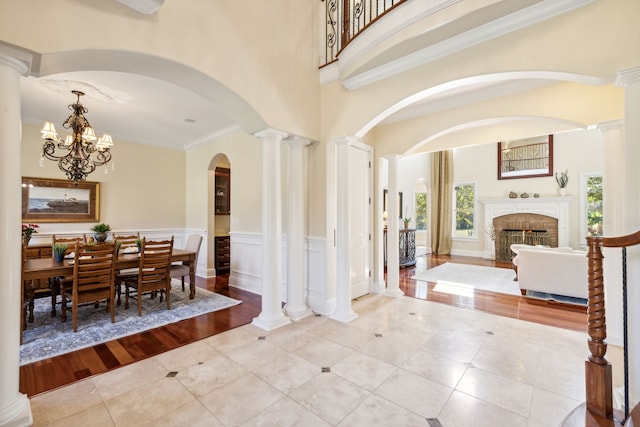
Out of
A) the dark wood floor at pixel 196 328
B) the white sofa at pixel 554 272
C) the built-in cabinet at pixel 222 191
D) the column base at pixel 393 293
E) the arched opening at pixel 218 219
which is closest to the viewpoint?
the dark wood floor at pixel 196 328

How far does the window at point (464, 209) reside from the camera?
9.10 m

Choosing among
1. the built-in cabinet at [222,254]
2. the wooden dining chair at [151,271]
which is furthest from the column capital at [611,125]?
the built-in cabinet at [222,254]

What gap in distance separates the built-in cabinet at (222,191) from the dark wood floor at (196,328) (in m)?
1.85

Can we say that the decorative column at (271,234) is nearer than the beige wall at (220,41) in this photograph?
No

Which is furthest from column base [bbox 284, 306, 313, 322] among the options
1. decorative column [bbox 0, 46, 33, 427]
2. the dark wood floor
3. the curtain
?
the curtain

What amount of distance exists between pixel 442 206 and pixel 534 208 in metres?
2.42

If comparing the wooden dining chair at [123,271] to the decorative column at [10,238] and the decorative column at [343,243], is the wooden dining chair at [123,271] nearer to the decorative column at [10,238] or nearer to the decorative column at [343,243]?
the decorative column at [10,238]

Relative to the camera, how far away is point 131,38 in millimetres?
2148

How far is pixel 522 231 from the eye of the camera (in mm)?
8047

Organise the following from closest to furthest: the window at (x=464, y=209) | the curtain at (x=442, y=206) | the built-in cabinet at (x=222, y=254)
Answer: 1. the built-in cabinet at (x=222, y=254)
2. the window at (x=464, y=209)
3. the curtain at (x=442, y=206)

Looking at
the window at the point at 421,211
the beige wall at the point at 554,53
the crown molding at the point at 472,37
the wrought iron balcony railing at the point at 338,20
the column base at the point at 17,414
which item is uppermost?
the wrought iron balcony railing at the point at 338,20

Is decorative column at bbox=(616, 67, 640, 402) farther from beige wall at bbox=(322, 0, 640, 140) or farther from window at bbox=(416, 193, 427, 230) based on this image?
window at bbox=(416, 193, 427, 230)

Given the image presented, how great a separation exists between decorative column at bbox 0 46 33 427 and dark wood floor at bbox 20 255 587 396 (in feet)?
1.57

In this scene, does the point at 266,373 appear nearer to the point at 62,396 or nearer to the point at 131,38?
the point at 62,396
